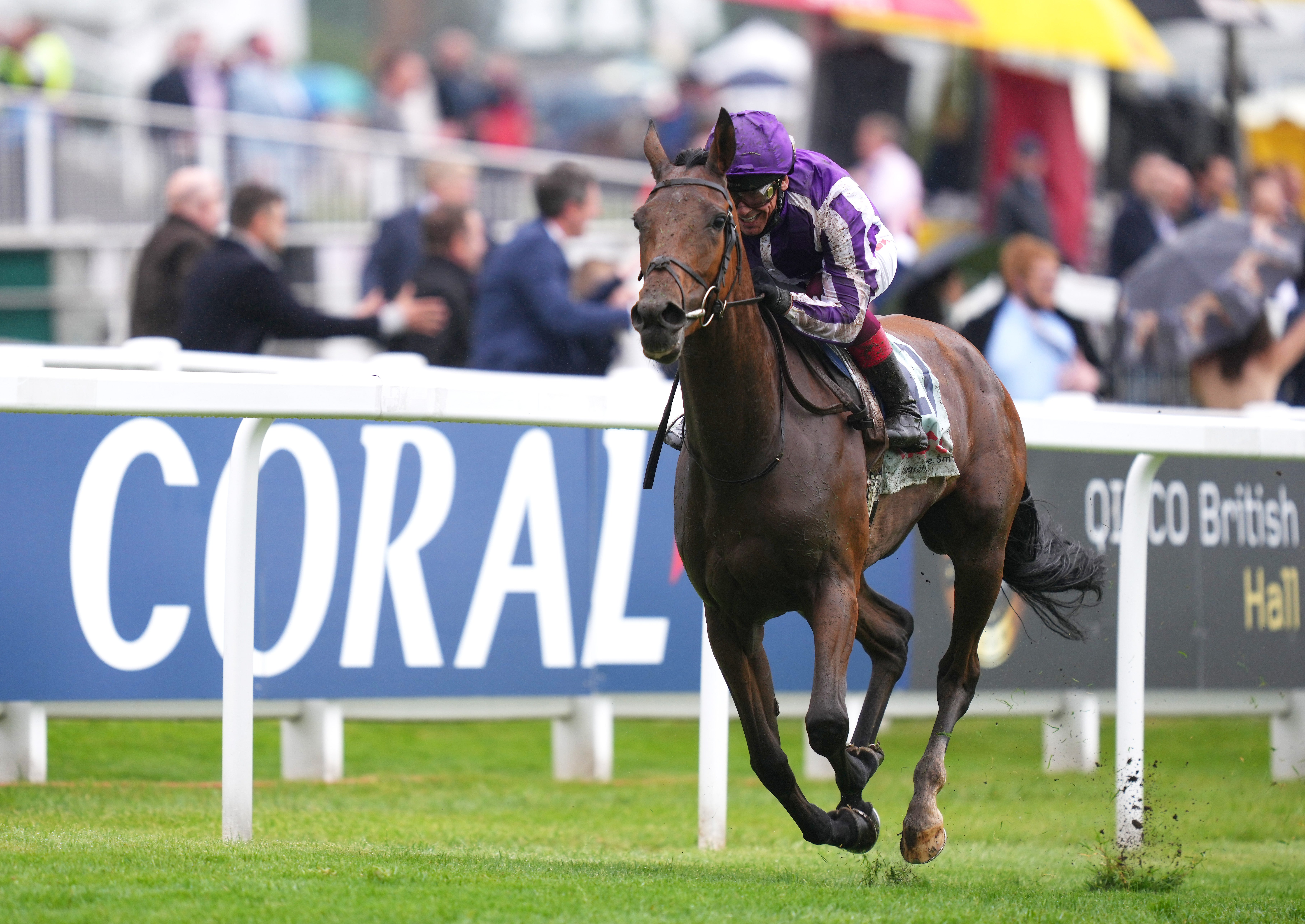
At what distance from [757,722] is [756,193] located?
1359 millimetres

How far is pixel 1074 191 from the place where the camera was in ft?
43.8

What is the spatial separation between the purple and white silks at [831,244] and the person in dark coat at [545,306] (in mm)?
3348

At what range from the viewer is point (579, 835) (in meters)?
5.47

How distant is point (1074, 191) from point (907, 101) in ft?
4.92

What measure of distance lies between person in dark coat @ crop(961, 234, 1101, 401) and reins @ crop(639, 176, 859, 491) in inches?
179

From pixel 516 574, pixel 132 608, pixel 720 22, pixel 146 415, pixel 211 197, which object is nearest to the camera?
pixel 146 415

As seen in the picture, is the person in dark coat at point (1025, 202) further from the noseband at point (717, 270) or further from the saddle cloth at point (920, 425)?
the noseband at point (717, 270)

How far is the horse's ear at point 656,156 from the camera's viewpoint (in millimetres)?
4156

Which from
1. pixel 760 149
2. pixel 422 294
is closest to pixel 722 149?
pixel 760 149

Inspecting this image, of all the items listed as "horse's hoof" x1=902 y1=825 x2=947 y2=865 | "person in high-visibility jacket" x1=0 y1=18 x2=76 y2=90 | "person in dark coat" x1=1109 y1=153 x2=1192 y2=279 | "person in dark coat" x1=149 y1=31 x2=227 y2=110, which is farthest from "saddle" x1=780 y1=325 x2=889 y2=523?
"person in high-visibility jacket" x1=0 y1=18 x2=76 y2=90

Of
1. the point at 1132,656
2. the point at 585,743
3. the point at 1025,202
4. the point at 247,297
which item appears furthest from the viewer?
the point at 1025,202

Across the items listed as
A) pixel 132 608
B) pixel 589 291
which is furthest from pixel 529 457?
Result: pixel 589 291

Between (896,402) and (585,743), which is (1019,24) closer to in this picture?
(585,743)

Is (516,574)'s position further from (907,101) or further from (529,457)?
(907,101)
